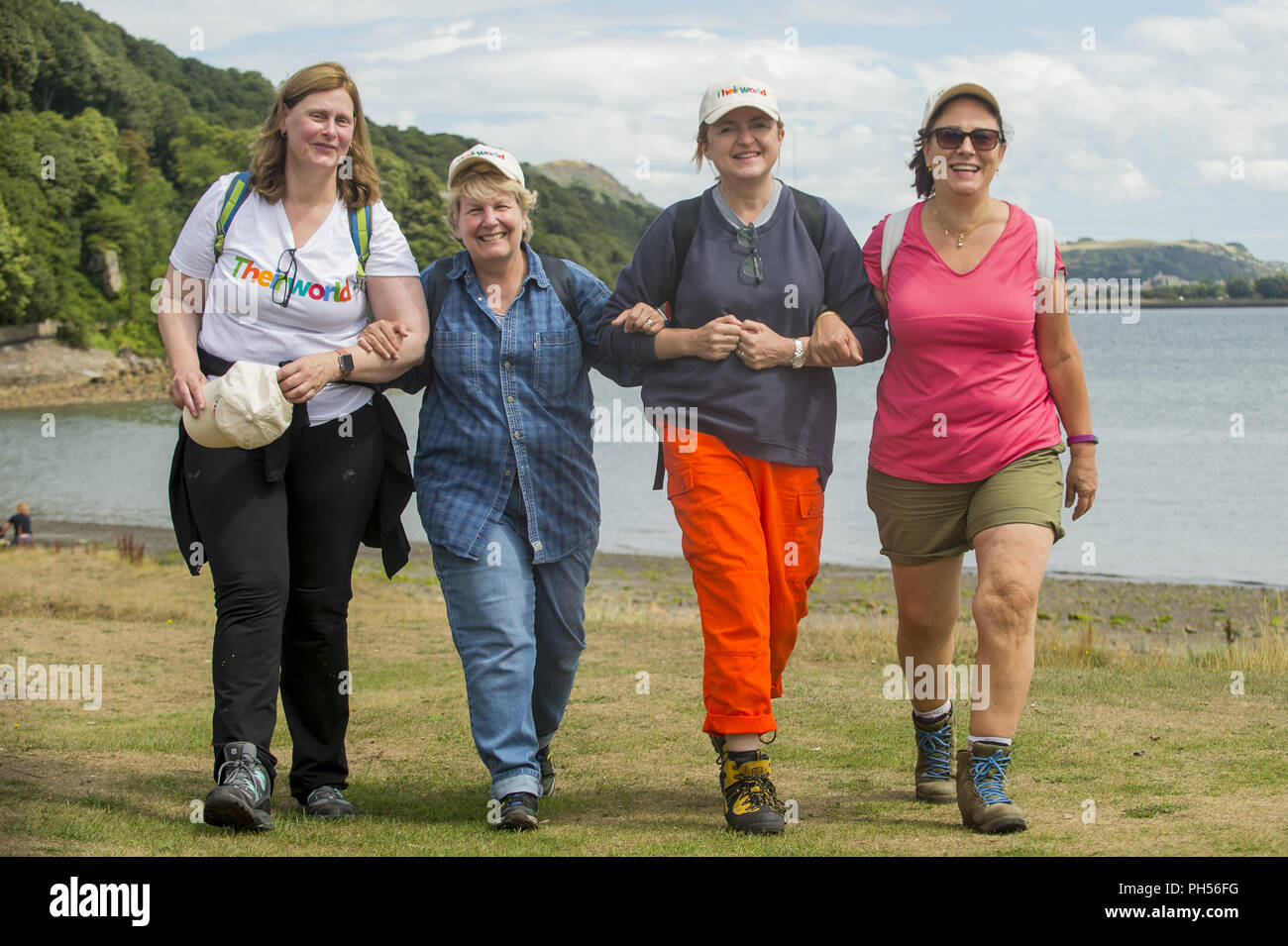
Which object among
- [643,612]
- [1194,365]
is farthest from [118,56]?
[643,612]

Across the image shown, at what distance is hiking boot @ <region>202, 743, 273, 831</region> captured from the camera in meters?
4.34

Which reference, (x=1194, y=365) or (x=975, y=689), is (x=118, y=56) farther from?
(x=975, y=689)

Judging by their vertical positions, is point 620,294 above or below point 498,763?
above

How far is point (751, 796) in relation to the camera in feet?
15.3

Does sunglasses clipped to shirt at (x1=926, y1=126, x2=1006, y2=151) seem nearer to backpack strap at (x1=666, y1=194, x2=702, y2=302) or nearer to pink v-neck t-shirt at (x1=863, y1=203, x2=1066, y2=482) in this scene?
pink v-neck t-shirt at (x1=863, y1=203, x2=1066, y2=482)

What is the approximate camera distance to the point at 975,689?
4.66m

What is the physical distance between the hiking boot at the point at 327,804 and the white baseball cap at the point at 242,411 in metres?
1.33

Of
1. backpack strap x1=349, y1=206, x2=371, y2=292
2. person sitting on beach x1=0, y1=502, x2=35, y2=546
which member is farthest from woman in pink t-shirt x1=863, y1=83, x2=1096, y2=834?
person sitting on beach x1=0, y1=502, x2=35, y2=546

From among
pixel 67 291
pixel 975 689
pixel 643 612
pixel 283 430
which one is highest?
pixel 67 291

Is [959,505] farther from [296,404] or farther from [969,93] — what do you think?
[296,404]

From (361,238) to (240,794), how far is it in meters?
2.03

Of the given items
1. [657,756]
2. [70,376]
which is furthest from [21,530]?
[70,376]

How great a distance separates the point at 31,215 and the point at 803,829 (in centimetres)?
9340

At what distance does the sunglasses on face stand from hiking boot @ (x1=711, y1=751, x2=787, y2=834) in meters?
2.26
